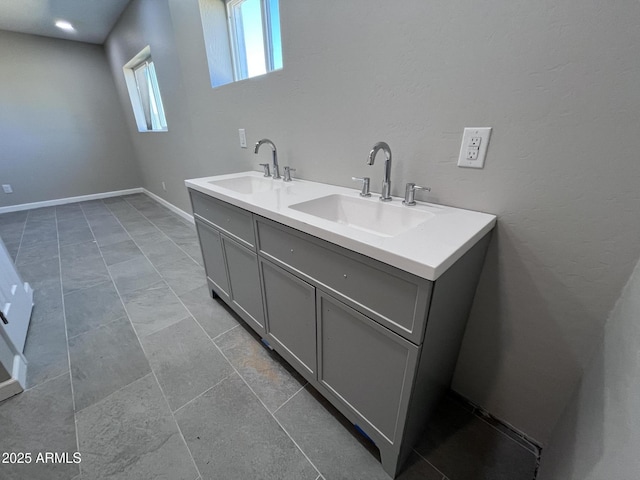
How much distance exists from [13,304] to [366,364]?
6.71 feet

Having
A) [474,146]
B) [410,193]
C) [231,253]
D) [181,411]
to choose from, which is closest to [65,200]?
[231,253]

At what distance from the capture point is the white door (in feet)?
4.47

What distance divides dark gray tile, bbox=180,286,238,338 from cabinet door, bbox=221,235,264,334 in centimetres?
19

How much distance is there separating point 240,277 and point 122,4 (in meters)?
3.58

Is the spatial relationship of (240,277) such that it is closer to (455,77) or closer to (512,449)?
(455,77)

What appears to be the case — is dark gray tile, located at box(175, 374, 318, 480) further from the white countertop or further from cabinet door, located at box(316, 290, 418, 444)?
the white countertop

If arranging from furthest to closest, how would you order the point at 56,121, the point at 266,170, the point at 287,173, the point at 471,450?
the point at 56,121
the point at 266,170
the point at 287,173
the point at 471,450

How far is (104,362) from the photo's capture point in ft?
4.55

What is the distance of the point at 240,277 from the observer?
1420 millimetres

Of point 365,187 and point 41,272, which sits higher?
point 365,187

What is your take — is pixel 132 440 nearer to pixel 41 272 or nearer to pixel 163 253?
pixel 163 253

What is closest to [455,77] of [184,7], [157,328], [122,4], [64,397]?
[157,328]

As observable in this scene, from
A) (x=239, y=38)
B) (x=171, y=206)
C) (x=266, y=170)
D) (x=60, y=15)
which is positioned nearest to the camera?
(x=266, y=170)

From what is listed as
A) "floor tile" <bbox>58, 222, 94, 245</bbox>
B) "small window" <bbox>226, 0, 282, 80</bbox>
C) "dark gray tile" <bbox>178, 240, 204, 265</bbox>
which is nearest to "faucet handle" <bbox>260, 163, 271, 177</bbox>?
"small window" <bbox>226, 0, 282, 80</bbox>
